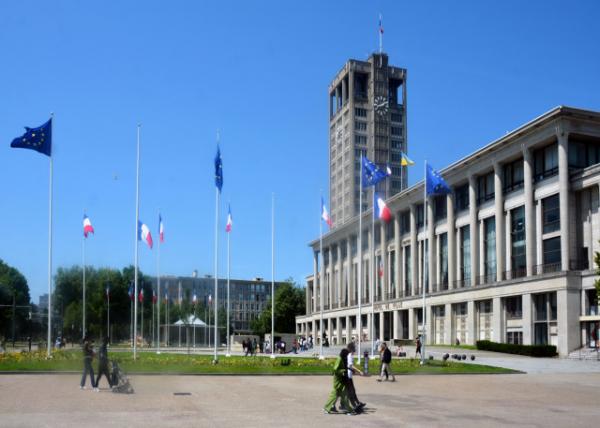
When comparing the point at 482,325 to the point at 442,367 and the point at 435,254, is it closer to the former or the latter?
the point at 435,254

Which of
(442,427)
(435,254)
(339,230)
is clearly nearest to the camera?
(442,427)

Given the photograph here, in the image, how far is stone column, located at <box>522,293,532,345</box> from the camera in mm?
62375

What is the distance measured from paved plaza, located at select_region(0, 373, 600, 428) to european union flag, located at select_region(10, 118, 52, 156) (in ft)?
47.1

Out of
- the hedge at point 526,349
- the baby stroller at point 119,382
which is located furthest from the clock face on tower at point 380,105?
the baby stroller at point 119,382

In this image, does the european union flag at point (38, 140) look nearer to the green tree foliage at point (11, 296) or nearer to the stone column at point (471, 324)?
the stone column at point (471, 324)

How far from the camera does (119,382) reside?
81.8 ft

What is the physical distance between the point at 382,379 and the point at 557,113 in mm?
34590

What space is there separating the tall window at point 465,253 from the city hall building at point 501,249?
0.40ft

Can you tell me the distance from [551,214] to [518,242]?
19.6 ft

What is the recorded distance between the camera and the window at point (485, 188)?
73.8 meters

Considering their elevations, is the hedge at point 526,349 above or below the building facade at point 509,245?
below

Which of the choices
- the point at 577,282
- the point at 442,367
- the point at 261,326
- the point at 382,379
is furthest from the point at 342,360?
the point at 261,326

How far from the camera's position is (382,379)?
34.2 m

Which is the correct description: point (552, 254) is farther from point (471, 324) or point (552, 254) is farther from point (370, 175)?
point (370, 175)
